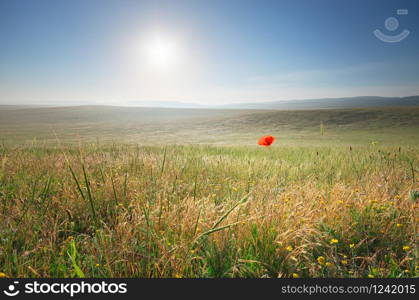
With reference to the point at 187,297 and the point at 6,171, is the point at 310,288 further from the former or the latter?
the point at 6,171

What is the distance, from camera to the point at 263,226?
1.98m

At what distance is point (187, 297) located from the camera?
1.25 meters

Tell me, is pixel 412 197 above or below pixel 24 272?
above

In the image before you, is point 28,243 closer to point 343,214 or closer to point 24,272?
point 24,272

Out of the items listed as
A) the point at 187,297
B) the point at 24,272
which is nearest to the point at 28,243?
the point at 24,272

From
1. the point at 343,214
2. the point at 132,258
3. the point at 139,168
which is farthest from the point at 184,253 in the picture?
the point at 139,168

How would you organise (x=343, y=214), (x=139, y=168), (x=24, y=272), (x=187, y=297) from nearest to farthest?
(x=187, y=297)
(x=24, y=272)
(x=343, y=214)
(x=139, y=168)

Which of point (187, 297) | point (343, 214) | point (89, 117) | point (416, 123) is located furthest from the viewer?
point (89, 117)

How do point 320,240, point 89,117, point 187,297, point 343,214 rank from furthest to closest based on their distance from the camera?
point 89,117
point 343,214
point 320,240
point 187,297

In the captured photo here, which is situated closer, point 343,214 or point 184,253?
point 184,253

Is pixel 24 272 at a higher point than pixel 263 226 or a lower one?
lower

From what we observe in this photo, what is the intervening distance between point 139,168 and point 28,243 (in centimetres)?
285

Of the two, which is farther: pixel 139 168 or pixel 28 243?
pixel 139 168

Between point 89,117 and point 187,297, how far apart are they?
222ft
